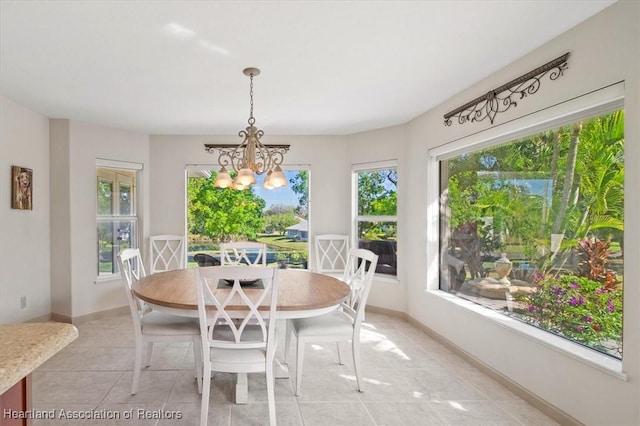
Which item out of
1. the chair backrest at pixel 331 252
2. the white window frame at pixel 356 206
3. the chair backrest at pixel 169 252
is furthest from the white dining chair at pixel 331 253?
the chair backrest at pixel 169 252

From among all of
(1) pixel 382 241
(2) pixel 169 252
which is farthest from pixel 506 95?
(2) pixel 169 252

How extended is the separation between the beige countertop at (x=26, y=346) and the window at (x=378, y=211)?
12.4ft

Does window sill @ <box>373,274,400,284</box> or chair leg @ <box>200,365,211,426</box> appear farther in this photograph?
window sill @ <box>373,274,400,284</box>

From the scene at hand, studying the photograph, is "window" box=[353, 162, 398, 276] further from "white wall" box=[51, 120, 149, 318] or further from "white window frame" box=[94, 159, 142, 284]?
"white wall" box=[51, 120, 149, 318]

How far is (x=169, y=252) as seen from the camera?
182 inches

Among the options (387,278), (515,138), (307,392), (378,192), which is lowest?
(307,392)

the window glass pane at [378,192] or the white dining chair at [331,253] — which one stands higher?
the window glass pane at [378,192]

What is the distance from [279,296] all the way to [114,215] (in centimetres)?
327

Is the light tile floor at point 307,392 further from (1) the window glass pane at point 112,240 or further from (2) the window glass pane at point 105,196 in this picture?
(2) the window glass pane at point 105,196

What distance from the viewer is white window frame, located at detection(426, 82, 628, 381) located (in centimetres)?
186

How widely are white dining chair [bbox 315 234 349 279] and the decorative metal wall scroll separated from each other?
82.4 inches

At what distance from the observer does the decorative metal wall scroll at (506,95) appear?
214 centimetres

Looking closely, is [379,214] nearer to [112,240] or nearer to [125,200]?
[125,200]

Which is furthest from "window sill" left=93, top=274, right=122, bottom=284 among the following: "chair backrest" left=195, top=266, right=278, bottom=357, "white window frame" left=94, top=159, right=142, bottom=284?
"chair backrest" left=195, top=266, right=278, bottom=357
